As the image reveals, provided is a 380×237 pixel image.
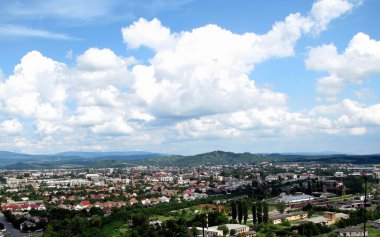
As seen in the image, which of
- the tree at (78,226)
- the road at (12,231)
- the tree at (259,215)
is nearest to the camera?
the tree at (78,226)

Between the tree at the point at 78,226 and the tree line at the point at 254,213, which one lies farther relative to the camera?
the tree line at the point at 254,213

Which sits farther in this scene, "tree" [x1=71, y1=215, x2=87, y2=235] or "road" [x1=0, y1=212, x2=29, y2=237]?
"road" [x1=0, y1=212, x2=29, y2=237]

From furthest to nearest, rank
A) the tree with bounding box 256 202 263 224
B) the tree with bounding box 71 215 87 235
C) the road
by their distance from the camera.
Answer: the road
the tree with bounding box 256 202 263 224
the tree with bounding box 71 215 87 235

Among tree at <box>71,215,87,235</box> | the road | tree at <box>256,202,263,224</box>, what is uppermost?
tree at <box>256,202,263,224</box>

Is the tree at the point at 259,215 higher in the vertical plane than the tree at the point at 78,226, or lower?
higher

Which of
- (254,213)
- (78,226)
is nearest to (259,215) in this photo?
(254,213)

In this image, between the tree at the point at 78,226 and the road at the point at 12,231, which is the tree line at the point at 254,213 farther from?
the road at the point at 12,231

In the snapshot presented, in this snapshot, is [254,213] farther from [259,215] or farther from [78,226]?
[78,226]

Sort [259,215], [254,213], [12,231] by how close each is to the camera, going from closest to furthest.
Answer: [259,215] → [254,213] → [12,231]

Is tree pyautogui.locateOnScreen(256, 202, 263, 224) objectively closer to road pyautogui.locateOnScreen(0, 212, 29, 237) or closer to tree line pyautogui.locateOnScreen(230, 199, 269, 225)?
tree line pyautogui.locateOnScreen(230, 199, 269, 225)

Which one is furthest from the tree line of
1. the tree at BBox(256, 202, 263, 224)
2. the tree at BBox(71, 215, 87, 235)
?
the tree at BBox(71, 215, 87, 235)

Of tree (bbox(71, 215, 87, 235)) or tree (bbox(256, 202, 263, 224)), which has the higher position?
tree (bbox(256, 202, 263, 224))

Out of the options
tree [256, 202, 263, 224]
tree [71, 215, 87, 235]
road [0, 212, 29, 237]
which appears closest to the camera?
tree [71, 215, 87, 235]

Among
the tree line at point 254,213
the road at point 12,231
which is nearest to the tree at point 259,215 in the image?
the tree line at point 254,213
